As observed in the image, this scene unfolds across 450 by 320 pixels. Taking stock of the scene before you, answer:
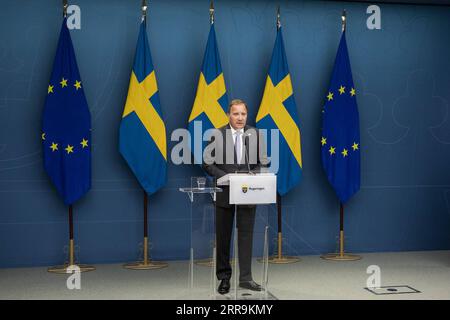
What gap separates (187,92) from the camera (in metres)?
5.93

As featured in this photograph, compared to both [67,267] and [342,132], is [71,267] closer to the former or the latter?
[67,267]

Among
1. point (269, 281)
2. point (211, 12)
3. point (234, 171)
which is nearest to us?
point (234, 171)

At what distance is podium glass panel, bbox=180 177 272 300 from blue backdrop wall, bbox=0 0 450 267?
6.01 ft

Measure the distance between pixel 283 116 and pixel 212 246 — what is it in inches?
92.8

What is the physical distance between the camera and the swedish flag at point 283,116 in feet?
19.2

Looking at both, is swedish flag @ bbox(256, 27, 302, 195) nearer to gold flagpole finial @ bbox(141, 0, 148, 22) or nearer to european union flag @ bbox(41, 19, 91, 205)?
gold flagpole finial @ bbox(141, 0, 148, 22)

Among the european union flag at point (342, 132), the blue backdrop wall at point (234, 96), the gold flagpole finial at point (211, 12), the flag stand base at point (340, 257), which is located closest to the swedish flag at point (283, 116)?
the blue backdrop wall at point (234, 96)

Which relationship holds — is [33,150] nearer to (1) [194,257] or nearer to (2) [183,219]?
(2) [183,219]

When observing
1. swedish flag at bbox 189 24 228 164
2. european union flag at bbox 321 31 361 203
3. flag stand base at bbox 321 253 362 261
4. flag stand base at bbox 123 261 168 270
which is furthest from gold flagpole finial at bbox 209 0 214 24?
flag stand base at bbox 321 253 362 261

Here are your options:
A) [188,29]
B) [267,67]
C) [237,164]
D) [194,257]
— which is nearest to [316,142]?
[267,67]

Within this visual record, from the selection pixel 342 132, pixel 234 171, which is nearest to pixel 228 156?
pixel 234 171

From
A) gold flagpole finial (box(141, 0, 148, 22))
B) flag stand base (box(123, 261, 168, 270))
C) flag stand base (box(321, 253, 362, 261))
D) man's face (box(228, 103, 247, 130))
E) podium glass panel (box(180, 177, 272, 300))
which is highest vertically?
gold flagpole finial (box(141, 0, 148, 22))

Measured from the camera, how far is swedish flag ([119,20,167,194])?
5.57 meters

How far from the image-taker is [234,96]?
605 cm
